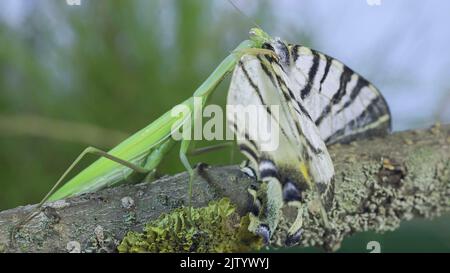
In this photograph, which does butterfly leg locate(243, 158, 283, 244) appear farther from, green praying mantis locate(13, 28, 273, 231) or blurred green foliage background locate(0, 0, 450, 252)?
blurred green foliage background locate(0, 0, 450, 252)

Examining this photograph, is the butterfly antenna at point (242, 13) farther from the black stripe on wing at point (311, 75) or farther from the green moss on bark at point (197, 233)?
the green moss on bark at point (197, 233)

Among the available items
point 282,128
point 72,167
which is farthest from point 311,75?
point 72,167

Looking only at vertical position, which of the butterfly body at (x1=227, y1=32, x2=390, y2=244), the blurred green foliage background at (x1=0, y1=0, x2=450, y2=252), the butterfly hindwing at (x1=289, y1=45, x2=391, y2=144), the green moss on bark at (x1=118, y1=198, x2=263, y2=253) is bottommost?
the green moss on bark at (x1=118, y1=198, x2=263, y2=253)

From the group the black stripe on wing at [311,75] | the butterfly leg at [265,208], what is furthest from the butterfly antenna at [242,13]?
the butterfly leg at [265,208]

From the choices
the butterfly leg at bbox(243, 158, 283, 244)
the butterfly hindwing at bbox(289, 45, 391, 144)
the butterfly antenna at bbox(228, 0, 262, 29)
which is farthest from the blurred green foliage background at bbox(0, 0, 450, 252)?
the butterfly leg at bbox(243, 158, 283, 244)
